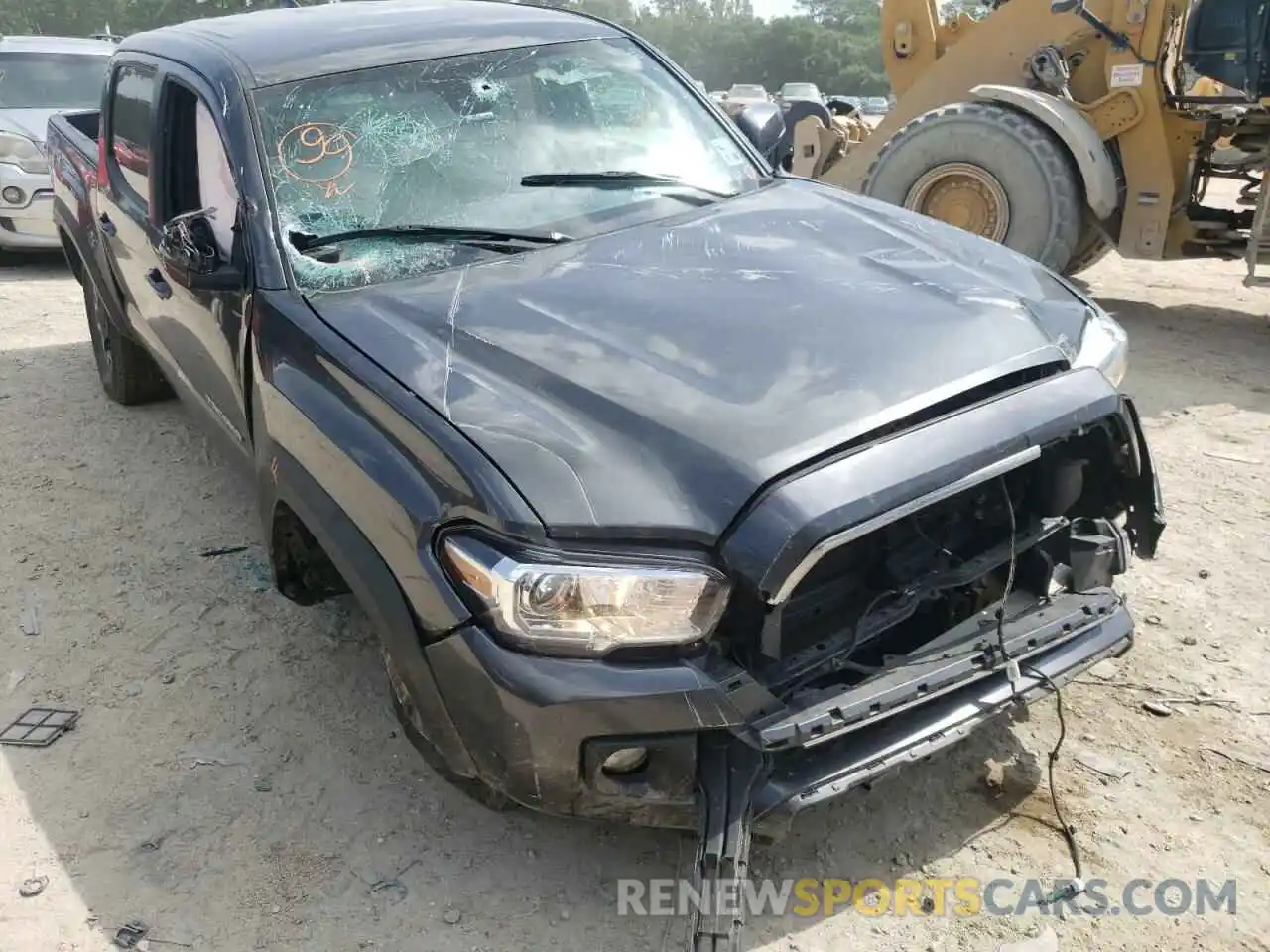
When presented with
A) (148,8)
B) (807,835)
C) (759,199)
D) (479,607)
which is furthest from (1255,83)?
(148,8)

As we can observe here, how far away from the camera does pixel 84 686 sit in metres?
3.25

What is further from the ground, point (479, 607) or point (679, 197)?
point (679, 197)

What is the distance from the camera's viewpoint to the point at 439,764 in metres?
2.54

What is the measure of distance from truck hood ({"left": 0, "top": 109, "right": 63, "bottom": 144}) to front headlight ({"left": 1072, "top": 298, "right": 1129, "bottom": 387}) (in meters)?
7.60

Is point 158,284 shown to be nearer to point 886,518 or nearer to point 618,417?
point 618,417

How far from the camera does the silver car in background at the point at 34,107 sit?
25.8 ft

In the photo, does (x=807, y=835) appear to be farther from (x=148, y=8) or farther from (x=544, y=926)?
(x=148, y=8)

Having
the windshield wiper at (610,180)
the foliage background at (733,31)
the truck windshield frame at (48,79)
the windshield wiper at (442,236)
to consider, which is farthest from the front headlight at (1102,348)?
the foliage background at (733,31)

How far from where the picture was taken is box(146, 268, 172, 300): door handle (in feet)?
11.8

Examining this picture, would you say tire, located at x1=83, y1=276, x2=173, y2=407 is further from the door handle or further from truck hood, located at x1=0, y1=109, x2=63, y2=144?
truck hood, located at x1=0, y1=109, x2=63, y2=144

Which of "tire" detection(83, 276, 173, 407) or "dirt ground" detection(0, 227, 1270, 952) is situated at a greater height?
"tire" detection(83, 276, 173, 407)

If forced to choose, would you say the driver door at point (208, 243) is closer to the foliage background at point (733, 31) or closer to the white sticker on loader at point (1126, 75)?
the white sticker on loader at point (1126, 75)

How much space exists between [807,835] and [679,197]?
6.21ft

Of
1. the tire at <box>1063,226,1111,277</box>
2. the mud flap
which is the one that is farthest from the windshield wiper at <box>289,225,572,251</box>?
the tire at <box>1063,226,1111,277</box>
